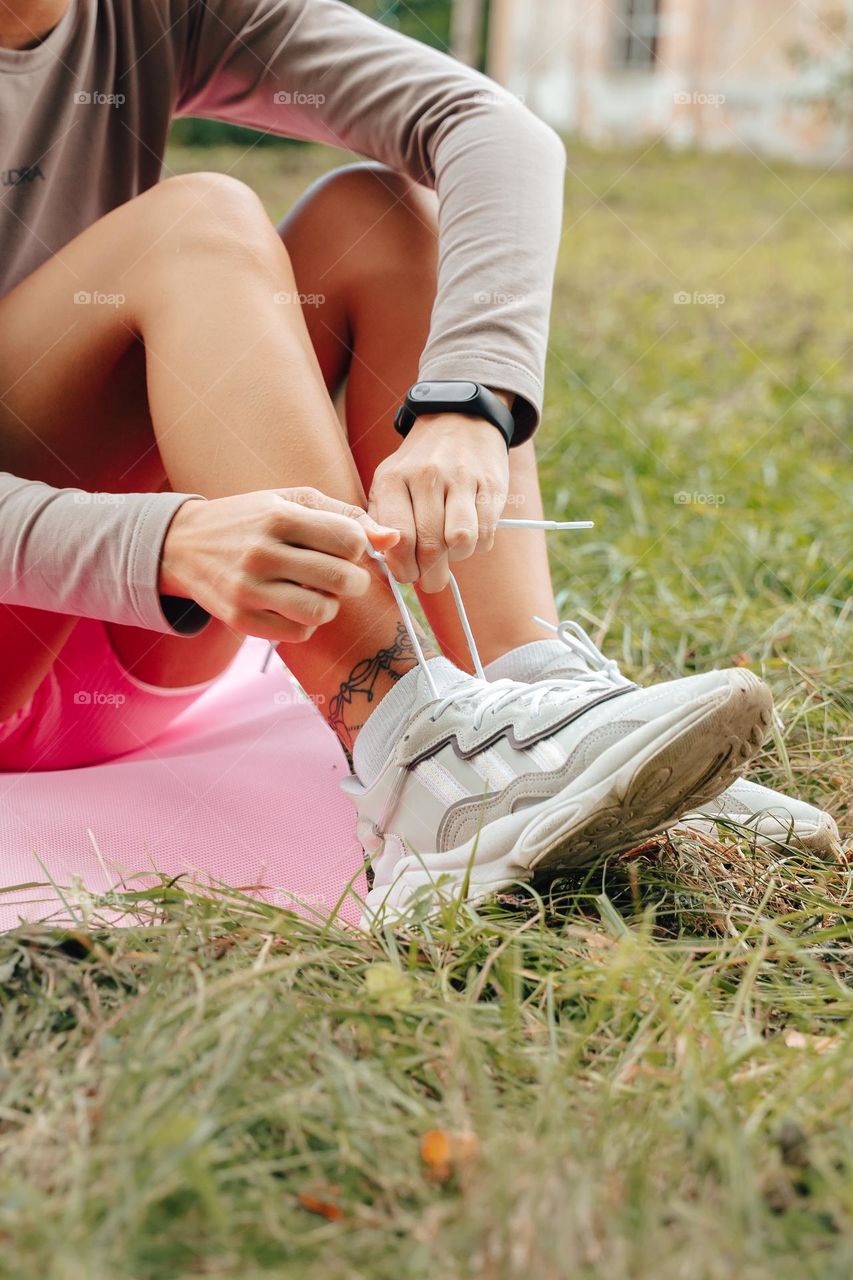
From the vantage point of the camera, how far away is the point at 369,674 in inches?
40.7

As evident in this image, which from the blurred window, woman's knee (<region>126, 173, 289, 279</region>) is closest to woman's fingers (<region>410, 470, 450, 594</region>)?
woman's knee (<region>126, 173, 289, 279</region>)

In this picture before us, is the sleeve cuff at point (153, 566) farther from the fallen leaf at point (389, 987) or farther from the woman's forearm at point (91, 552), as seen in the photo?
the fallen leaf at point (389, 987)

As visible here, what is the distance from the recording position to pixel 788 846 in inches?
42.6

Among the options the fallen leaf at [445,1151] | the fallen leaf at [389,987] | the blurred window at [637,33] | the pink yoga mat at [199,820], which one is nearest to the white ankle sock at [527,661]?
the pink yoga mat at [199,820]

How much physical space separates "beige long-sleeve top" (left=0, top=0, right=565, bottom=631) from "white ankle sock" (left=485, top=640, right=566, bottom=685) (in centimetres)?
20

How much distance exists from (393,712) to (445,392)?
0.27 m

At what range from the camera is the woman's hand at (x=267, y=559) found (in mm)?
885

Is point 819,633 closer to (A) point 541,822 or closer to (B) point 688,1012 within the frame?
(A) point 541,822

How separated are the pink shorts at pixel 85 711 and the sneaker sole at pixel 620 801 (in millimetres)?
438

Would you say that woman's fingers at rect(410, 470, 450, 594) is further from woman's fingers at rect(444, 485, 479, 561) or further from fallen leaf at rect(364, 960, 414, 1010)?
fallen leaf at rect(364, 960, 414, 1010)

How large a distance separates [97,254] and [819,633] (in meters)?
0.98

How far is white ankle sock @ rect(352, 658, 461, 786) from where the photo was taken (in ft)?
3.37

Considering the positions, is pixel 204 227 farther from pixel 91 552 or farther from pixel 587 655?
pixel 587 655

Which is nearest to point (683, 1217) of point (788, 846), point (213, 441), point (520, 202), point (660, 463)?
point (788, 846)
